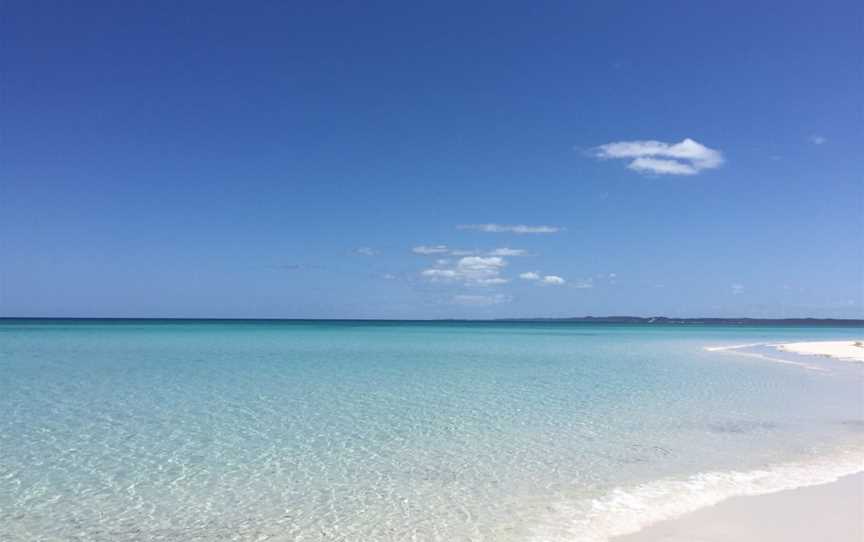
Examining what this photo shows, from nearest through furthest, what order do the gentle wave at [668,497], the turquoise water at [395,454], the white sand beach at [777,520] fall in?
the white sand beach at [777,520], the gentle wave at [668,497], the turquoise water at [395,454]

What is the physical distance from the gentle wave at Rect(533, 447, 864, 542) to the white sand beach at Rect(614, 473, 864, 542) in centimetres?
18

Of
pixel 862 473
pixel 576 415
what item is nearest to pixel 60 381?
pixel 576 415

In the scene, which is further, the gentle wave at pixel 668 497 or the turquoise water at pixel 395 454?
the turquoise water at pixel 395 454

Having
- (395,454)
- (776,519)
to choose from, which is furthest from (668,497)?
(395,454)

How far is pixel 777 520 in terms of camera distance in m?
6.31

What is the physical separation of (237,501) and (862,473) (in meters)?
8.19

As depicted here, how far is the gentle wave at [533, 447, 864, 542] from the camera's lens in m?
6.19

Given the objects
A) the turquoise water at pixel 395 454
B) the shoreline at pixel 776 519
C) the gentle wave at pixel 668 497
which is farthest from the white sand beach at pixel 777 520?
the turquoise water at pixel 395 454

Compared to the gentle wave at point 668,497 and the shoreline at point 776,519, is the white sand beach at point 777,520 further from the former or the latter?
the gentle wave at point 668,497

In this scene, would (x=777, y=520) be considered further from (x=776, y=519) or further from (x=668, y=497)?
(x=668, y=497)

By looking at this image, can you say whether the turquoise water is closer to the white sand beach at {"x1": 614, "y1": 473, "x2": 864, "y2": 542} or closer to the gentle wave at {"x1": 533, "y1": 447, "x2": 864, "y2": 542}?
the gentle wave at {"x1": 533, "y1": 447, "x2": 864, "y2": 542}

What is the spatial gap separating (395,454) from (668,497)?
156 inches

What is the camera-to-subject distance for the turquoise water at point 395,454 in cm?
647

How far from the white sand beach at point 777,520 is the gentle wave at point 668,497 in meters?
0.18
